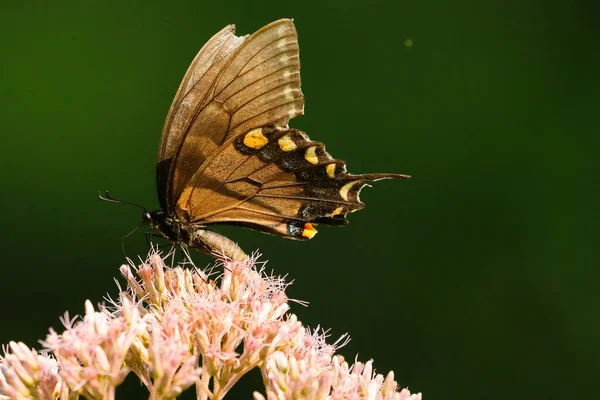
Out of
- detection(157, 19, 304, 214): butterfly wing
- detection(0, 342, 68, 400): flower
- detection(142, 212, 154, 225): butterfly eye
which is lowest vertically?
detection(0, 342, 68, 400): flower

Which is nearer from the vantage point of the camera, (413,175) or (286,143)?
(286,143)

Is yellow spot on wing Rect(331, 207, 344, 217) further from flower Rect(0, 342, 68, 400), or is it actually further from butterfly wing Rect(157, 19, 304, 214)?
flower Rect(0, 342, 68, 400)

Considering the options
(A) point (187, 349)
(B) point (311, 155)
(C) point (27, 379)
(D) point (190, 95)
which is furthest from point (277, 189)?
(C) point (27, 379)

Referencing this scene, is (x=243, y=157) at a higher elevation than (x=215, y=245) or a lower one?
higher

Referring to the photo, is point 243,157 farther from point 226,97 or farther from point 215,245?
point 215,245

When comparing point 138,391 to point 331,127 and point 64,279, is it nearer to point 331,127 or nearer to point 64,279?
point 64,279

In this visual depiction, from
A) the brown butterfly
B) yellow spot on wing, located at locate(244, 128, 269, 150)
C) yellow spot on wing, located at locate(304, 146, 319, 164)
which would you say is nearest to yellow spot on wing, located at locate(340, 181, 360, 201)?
the brown butterfly

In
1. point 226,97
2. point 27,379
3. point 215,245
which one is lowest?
point 27,379
